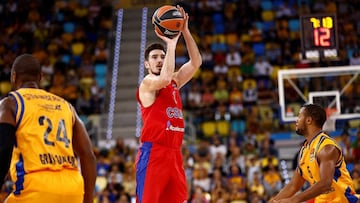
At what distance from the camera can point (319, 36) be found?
460 inches

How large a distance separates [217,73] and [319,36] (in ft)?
22.3

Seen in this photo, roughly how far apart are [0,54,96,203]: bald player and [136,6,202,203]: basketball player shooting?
1878mm

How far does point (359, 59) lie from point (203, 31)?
5.21 m

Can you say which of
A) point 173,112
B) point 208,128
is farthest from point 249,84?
point 173,112

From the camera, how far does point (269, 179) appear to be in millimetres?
13648

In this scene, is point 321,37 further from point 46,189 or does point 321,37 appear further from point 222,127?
point 46,189

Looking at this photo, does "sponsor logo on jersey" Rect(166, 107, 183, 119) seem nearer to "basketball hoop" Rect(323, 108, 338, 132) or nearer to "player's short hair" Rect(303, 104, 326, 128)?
"player's short hair" Rect(303, 104, 326, 128)

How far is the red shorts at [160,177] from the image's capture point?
6633mm

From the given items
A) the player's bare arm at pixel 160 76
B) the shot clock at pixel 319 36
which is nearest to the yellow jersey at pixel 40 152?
the player's bare arm at pixel 160 76

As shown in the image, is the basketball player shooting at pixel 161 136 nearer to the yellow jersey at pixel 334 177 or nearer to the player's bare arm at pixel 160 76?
the player's bare arm at pixel 160 76

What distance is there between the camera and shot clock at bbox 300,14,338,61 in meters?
11.7

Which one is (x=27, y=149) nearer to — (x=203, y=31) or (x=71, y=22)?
(x=203, y=31)

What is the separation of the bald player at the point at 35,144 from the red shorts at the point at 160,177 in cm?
186

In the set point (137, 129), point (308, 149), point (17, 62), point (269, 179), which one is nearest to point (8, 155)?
point (17, 62)
